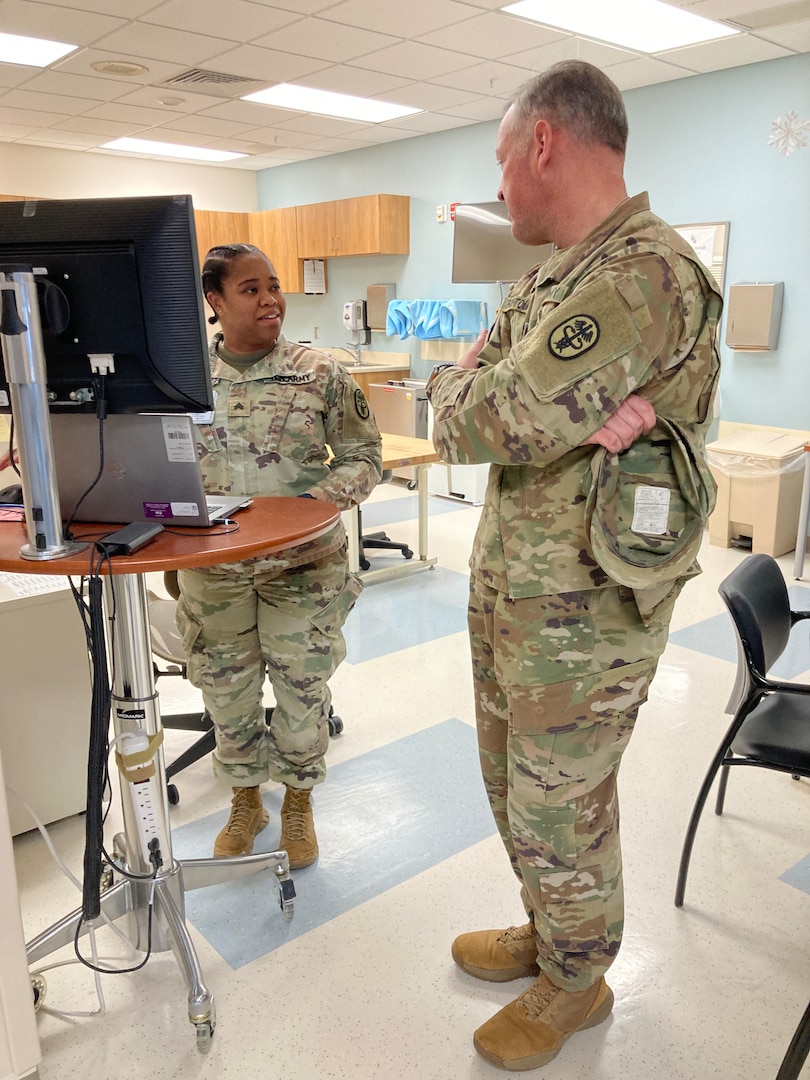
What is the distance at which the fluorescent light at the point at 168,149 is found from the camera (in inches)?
301

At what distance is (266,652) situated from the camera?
2055mm

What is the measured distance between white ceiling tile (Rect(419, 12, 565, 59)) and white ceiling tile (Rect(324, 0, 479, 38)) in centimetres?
10

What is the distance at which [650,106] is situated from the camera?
527cm

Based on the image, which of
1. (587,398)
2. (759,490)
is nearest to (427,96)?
(759,490)

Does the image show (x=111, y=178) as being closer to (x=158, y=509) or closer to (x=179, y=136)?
(x=179, y=136)

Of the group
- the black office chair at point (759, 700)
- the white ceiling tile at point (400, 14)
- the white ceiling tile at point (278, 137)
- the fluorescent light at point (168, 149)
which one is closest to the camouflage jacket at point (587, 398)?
the black office chair at point (759, 700)

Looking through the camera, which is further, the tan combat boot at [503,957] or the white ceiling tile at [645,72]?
the white ceiling tile at [645,72]

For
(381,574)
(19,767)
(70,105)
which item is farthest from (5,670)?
(70,105)

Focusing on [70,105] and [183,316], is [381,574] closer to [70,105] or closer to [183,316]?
[183,316]

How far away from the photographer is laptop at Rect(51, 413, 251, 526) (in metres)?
1.40

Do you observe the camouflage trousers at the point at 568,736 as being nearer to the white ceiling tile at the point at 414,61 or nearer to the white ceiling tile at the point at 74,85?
the white ceiling tile at the point at 414,61

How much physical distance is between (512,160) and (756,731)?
4.32 feet

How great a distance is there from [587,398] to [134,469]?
2.55 feet

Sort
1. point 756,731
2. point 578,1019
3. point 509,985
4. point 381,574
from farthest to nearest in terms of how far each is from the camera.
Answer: point 381,574 → point 756,731 → point 509,985 → point 578,1019
